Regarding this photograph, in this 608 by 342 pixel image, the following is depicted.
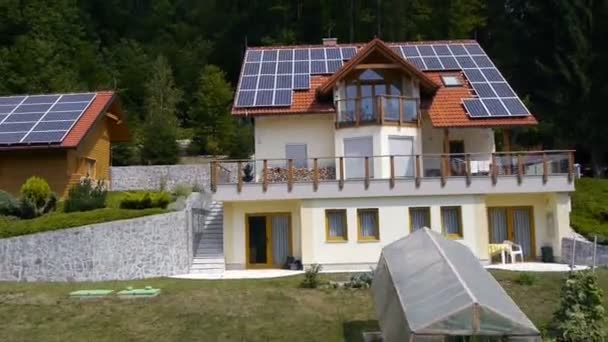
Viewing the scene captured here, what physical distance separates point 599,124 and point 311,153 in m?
20.0

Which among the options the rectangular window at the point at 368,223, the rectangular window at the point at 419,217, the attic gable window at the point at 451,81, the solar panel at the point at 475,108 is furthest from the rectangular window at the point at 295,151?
the attic gable window at the point at 451,81

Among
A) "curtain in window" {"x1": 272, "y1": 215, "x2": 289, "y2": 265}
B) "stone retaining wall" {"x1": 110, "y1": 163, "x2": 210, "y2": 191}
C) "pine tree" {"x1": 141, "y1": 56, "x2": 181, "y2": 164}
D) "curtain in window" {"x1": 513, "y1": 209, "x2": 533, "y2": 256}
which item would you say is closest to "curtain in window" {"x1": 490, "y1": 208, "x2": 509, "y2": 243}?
"curtain in window" {"x1": 513, "y1": 209, "x2": 533, "y2": 256}

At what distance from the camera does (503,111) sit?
2567 centimetres

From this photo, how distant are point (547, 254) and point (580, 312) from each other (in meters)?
10.9

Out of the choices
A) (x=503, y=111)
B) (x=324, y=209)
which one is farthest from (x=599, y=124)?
(x=324, y=209)

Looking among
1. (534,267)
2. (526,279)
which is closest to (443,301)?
(526,279)

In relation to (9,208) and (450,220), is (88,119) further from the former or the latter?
(450,220)

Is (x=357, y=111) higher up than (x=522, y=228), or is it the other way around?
(x=357, y=111)

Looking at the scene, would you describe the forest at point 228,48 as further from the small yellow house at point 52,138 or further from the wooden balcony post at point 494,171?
the wooden balcony post at point 494,171

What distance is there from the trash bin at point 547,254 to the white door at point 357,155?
6.76 metres

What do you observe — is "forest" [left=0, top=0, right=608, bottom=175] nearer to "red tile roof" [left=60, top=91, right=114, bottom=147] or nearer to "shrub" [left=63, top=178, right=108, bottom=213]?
"red tile roof" [left=60, top=91, right=114, bottom=147]

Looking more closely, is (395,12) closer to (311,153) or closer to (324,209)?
(311,153)

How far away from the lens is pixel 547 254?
939 inches

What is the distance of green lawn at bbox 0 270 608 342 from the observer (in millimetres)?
14875
